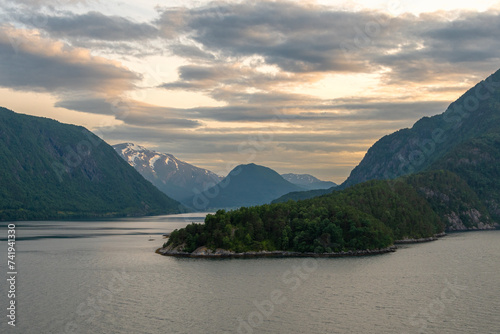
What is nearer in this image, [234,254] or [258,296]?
[258,296]

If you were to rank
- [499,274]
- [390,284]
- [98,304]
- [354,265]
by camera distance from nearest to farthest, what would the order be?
[98,304] < [390,284] < [499,274] < [354,265]

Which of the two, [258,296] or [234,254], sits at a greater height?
[234,254]

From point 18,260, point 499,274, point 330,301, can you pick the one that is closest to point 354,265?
point 499,274

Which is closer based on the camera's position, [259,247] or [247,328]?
[247,328]

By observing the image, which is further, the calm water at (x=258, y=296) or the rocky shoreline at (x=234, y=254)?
the rocky shoreline at (x=234, y=254)

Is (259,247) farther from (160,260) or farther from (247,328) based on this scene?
(247,328)

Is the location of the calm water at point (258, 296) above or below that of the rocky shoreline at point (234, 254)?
below

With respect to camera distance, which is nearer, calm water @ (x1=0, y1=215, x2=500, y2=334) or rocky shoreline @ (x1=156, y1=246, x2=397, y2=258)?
calm water @ (x1=0, y1=215, x2=500, y2=334)

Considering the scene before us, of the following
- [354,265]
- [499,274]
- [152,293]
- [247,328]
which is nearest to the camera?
[247,328]
